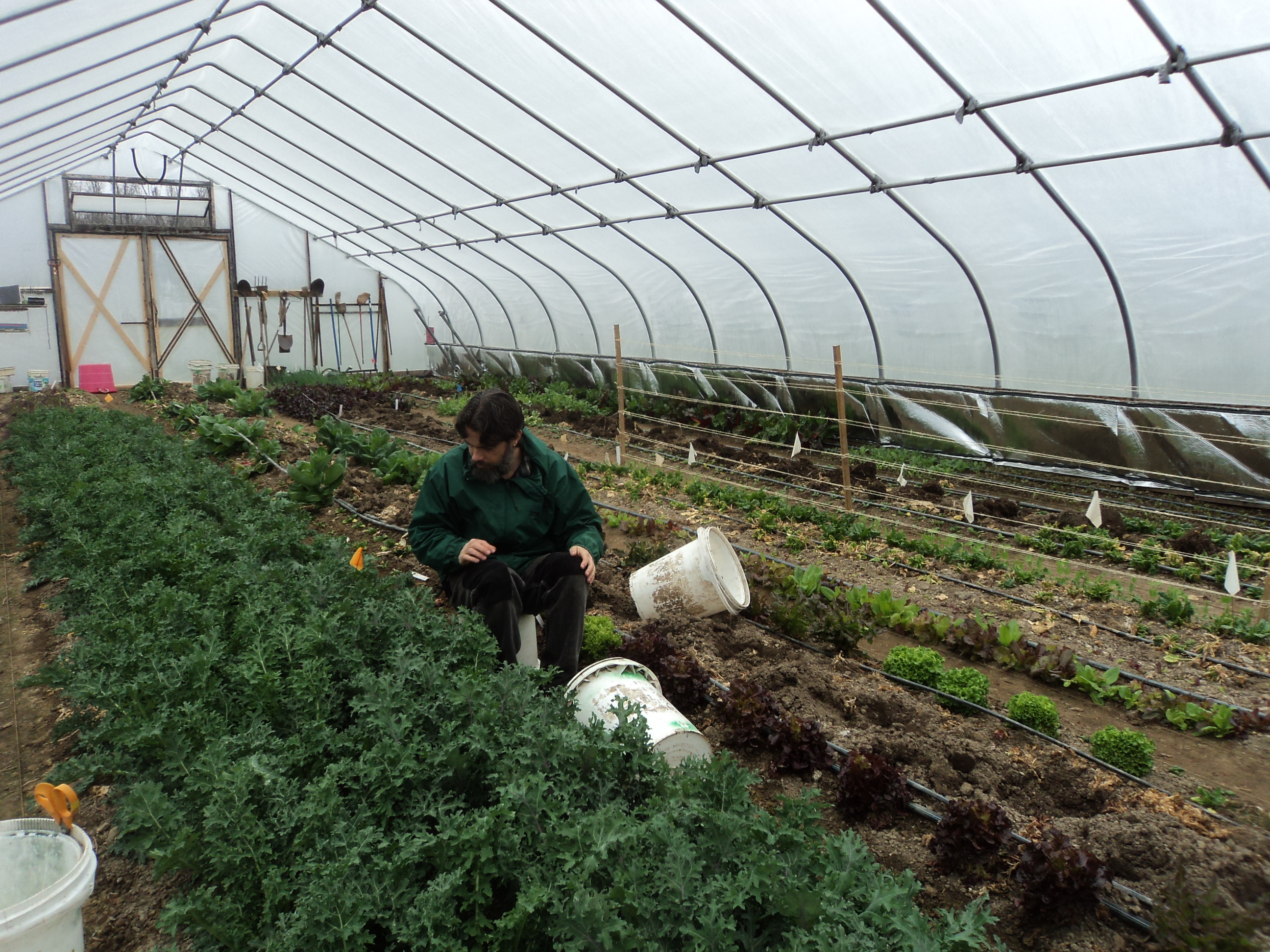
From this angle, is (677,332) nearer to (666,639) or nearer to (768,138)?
(768,138)

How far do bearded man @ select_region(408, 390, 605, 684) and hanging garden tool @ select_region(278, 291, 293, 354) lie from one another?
17270 millimetres


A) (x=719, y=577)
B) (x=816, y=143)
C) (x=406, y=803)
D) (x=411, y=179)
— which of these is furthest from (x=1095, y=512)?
(x=411, y=179)

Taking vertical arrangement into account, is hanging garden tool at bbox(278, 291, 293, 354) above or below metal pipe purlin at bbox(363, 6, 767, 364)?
below

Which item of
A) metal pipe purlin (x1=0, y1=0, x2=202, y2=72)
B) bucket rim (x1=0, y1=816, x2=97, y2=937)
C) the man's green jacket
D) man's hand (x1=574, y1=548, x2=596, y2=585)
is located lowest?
bucket rim (x1=0, y1=816, x2=97, y2=937)

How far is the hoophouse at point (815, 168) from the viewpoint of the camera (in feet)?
19.8

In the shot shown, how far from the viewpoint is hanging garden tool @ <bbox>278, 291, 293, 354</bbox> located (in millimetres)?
19391

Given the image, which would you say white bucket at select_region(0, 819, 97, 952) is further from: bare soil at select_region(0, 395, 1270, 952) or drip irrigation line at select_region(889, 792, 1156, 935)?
drip irrigation line at select_region(889, 792, 1156, 935)

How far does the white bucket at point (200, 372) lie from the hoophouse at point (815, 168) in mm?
4459

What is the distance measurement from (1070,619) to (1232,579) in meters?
1.16

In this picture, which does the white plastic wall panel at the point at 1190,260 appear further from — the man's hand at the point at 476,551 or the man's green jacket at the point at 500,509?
the man's hand at the point at 476,551

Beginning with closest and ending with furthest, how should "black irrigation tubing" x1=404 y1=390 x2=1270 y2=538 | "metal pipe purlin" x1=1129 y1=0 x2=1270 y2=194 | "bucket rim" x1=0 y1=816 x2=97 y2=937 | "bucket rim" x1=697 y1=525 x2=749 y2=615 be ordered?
"bucket rim" x1=0 y1=816 x2=97 y2=937 < "bucket rim" x1=697 y1=525 x2=749 y2=615 < "metal pipe purlin" x1=1129 y1=0 x2=1270 y2=194 < "black irrigation tubing" x1=404 y1=390 x2=1270 y2=538

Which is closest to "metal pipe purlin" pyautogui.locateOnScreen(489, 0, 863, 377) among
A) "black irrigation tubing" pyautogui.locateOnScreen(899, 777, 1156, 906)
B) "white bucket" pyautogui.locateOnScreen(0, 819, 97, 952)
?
"black irrigation tubing" pyautogui.locateOnScreen(899, 777, 1156, 906)

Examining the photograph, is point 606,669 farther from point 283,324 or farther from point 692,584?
point 283,324

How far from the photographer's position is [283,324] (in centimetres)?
1956
